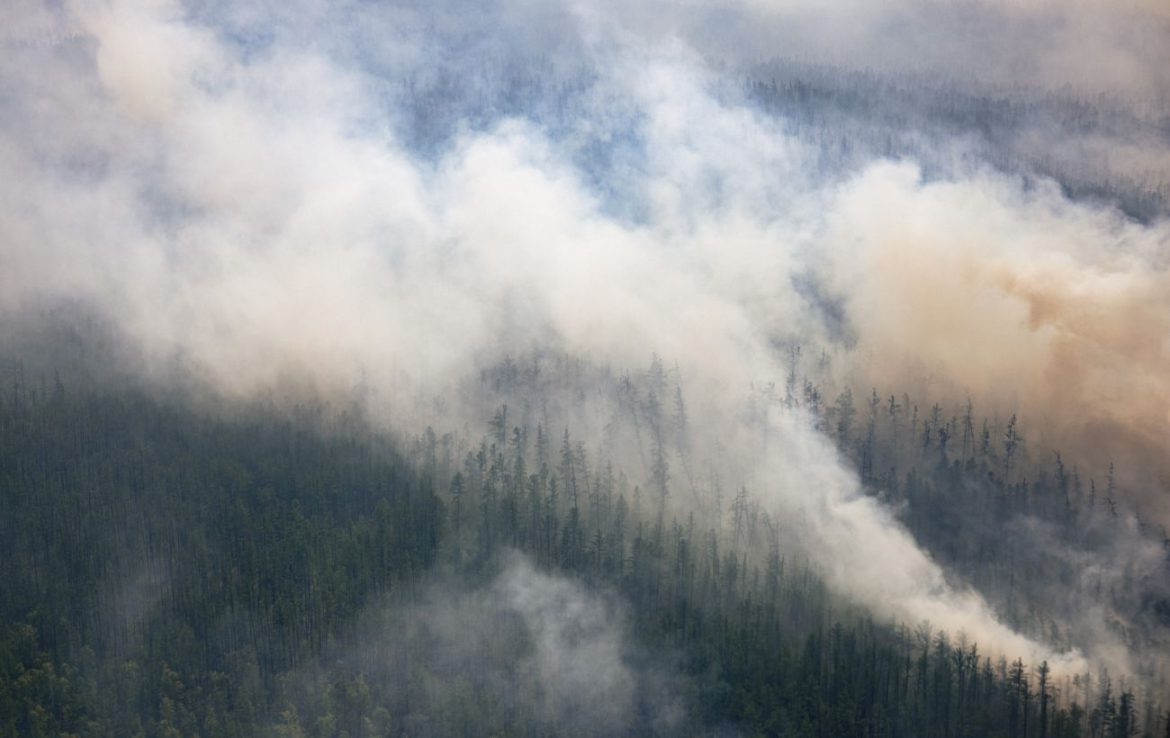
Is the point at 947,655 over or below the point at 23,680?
over

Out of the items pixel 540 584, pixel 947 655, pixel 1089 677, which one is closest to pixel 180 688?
pixel 540 584

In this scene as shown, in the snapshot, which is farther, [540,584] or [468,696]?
[540,584]

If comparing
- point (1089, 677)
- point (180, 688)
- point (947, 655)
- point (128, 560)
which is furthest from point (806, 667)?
point (128, 560)

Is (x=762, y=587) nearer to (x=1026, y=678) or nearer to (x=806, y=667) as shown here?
(x=806, y=667)

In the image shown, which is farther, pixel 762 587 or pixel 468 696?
pixel 762 587

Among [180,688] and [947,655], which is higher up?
[947,655]

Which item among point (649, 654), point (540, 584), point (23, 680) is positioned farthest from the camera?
point (540, 584)

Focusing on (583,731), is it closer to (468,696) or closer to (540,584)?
(468,696)

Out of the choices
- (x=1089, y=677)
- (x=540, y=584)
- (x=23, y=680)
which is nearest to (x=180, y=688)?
(x=23, y=680)

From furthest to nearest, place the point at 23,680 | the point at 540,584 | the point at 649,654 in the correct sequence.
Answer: the point at 540,584
the point at 649,654
the point at 23,680
